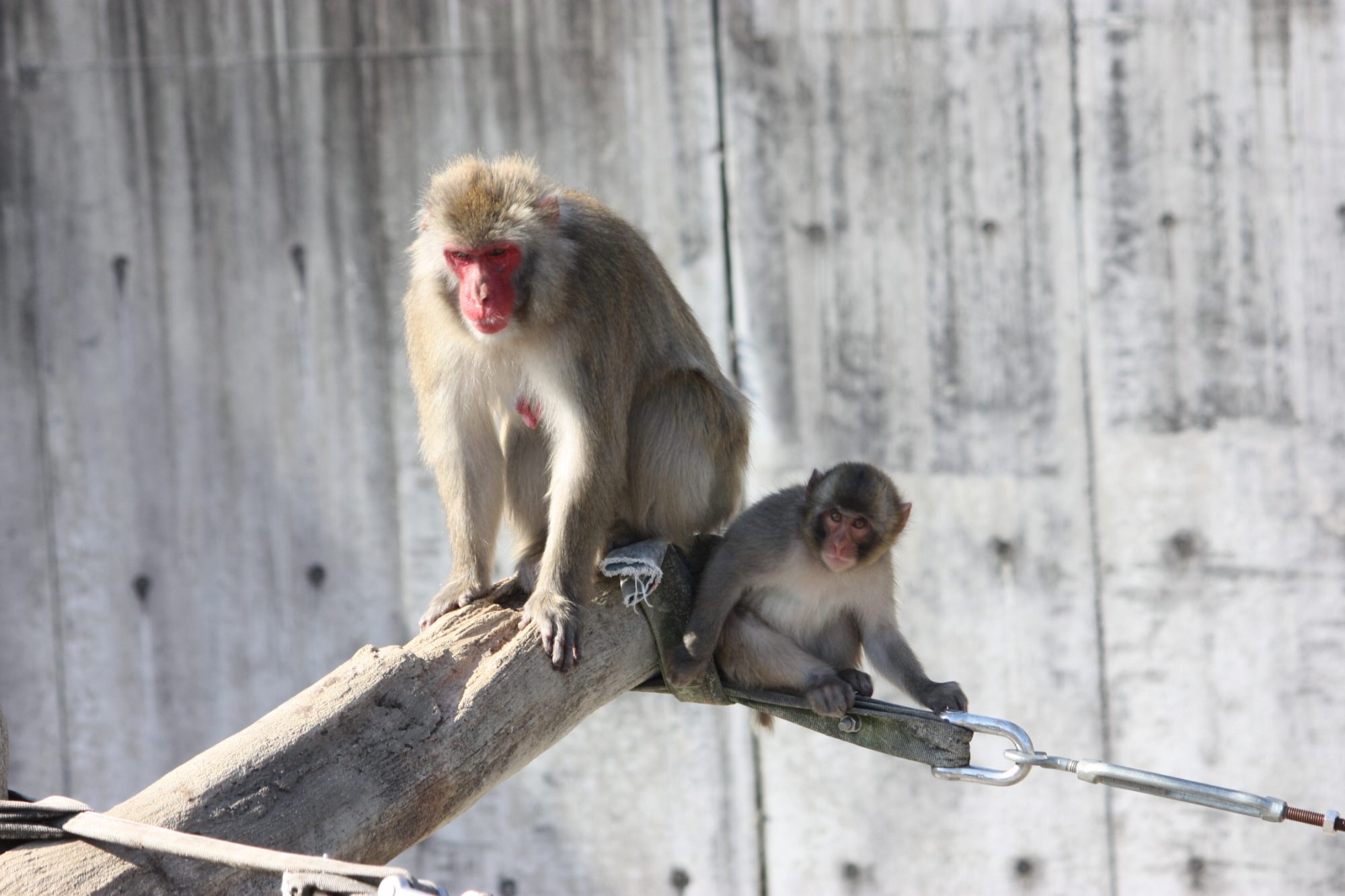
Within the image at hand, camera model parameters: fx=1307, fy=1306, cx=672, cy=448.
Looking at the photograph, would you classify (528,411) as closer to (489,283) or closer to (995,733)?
(489,283)

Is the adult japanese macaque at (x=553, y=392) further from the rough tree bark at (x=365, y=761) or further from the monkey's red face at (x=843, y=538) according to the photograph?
the monkey's red face at (x=843, y=538)

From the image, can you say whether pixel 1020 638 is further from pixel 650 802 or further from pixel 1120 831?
pixel 650 802

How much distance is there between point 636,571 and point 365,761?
94 centimetres

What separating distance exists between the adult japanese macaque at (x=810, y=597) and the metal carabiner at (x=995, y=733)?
0.96 feet

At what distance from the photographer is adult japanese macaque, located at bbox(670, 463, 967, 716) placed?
344cm

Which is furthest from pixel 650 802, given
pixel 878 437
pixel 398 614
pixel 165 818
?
pixel 165 818

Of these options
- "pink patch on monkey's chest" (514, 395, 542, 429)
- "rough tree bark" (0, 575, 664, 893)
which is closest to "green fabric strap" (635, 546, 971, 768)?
"rough tree bark" (0, 575, 664, 893)

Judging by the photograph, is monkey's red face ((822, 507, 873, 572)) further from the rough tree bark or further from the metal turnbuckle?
the metal turnbuckle

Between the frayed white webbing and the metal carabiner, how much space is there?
0.80 meters

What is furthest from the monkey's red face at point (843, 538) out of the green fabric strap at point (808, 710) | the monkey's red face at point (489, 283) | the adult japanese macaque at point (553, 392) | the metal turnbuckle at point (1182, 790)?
the monkey's red face at point (489, 283)

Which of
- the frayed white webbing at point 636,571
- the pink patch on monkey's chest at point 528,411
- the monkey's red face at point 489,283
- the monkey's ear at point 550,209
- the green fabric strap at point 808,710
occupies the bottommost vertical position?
the green fabric strap at point 808,710

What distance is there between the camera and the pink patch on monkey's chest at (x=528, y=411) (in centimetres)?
384

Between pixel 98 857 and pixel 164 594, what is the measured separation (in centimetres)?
532

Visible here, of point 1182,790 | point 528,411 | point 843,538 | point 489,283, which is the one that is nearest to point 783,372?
point 528,411
